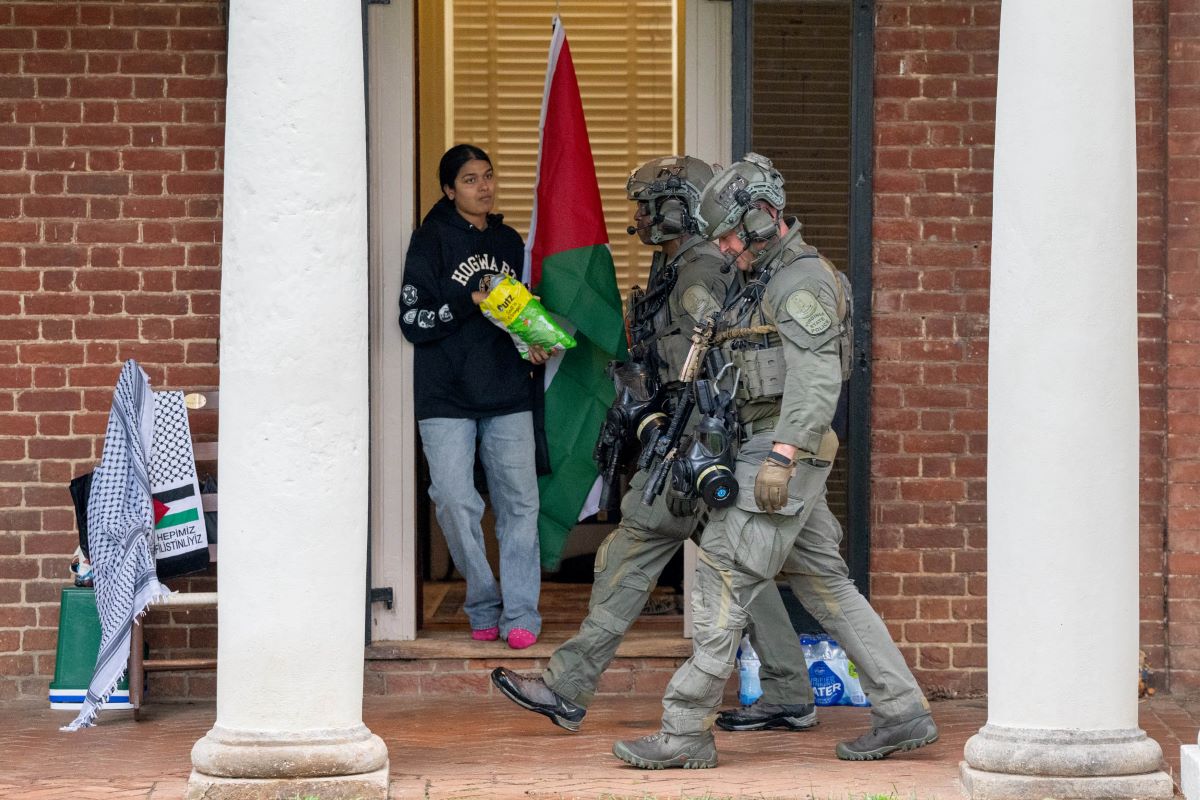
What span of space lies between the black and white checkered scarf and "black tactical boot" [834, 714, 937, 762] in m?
2.83

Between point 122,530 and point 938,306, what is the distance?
11.8 feet

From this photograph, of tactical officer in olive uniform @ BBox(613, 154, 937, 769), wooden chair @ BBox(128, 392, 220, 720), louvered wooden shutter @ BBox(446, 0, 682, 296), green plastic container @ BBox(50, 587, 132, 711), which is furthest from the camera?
louvered wooden shutter @ BBox(446, 0, 682, 296)

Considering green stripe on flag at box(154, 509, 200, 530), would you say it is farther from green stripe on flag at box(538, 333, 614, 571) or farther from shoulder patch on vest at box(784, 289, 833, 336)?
shoulder patch on vest at box(784, 289, 833, 336)

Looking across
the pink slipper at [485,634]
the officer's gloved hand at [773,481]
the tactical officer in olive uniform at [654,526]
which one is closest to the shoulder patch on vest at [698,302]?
the tactical officer in olive uniform at [654,526]

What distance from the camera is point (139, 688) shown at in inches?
279

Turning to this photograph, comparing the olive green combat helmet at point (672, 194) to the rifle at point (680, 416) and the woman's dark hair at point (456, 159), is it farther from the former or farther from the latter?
the woman's dark hair at point (456, 159)

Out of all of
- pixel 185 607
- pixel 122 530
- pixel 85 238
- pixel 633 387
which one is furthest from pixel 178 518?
pixel 633 387

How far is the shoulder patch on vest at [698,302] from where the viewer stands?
6574 millimetres

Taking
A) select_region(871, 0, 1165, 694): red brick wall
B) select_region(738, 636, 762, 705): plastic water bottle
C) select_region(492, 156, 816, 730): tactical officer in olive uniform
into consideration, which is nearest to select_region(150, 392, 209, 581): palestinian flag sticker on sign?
select_region(492, 156, 816, 730): tactical officer in olive uniform

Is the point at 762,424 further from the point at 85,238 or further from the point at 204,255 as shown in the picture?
the point at 85,238

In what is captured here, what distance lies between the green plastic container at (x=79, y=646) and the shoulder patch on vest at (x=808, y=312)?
3.26 metres

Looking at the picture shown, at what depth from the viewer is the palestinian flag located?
7.82 meters

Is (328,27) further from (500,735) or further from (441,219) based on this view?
(500,735)

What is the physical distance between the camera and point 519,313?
24.5 feet
